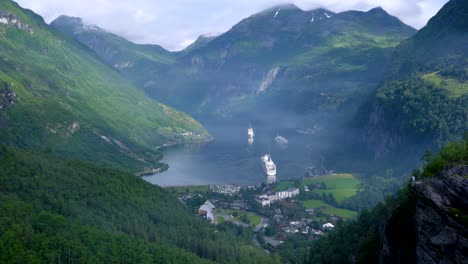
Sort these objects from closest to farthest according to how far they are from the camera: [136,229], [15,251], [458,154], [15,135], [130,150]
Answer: [458,154]
[15,251]
[136,229]
[15,135]
[130,150]

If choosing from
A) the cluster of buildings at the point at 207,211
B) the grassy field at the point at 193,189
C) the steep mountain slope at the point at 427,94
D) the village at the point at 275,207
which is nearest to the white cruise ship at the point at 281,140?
the steep mountain slope at the point at 427,94

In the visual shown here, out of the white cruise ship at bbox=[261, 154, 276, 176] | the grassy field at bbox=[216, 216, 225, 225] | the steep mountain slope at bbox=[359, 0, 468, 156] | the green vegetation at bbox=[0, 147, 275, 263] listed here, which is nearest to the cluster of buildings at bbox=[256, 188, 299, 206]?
the grassy field at bbox=[216, 216, 225, 225]

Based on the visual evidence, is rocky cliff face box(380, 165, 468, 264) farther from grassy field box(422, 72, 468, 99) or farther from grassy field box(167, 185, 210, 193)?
grassy field box(422, 72, 468, 99)

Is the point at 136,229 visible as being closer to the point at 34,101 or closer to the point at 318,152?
the point at 34,101

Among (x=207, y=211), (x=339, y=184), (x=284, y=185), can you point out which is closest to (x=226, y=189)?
(x=284, y=185)

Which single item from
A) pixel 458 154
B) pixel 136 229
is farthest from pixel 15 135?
pixel 458 154

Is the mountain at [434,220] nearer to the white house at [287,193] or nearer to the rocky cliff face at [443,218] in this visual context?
the rocky cliff face at [443,218]

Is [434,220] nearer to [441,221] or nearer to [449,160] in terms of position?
[441,221]
